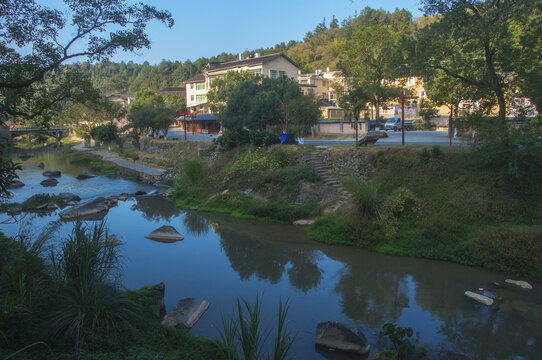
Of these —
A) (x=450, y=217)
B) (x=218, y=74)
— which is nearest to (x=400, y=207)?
(x=450, y=217)

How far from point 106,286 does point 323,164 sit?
52.4 feet

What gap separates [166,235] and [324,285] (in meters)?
7.91

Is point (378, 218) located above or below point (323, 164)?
below

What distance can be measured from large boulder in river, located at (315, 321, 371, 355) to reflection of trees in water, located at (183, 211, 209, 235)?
33.7 ft

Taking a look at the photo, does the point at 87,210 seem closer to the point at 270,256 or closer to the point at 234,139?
the point at 234,139

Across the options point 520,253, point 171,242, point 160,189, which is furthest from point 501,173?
point 160,189

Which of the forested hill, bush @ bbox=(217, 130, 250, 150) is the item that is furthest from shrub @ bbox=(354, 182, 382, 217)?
the forested hill

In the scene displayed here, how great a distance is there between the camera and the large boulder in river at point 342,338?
8438 millimetres

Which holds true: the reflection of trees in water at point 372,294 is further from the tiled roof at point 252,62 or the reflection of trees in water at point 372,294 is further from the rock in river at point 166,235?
the tiled roof at point 252,62

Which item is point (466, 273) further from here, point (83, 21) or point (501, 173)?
point (83, 21)

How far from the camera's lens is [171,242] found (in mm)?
16469

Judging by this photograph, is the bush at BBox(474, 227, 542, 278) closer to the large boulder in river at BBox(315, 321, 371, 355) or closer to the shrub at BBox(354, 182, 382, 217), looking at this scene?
the shrub at BBox(354, 182, 382, 217)

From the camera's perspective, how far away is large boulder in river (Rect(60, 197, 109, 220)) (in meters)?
20.1

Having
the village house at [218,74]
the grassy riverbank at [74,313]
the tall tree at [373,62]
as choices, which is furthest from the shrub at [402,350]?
the village house at [218,74]
